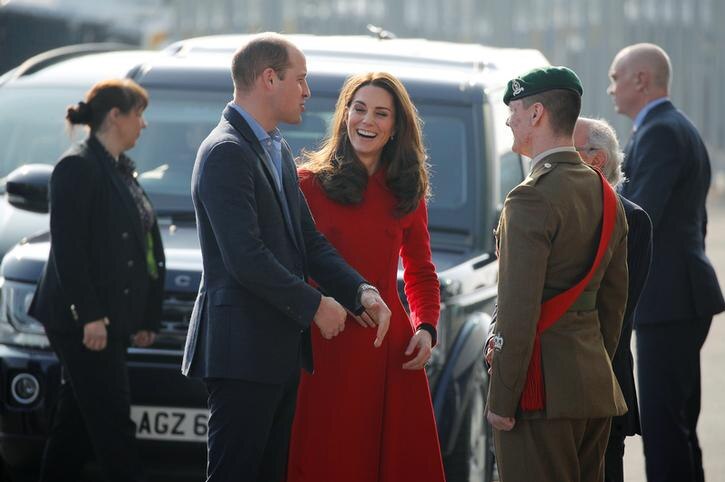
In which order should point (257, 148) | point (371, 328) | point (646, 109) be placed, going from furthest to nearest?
1. point (646, 109)
2. point (371, 328)
3. point (257, 148)

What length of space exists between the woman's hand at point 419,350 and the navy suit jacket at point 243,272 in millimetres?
552

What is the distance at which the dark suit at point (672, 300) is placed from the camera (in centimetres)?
644

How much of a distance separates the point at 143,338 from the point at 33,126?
115 inches

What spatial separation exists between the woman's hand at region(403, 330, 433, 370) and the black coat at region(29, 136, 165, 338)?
1.25 meters

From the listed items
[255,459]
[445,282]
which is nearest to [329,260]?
[255,459]

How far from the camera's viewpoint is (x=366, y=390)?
5047 millimetres

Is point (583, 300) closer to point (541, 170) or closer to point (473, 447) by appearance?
point (541, 170)

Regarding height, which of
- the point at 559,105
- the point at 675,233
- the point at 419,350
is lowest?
the point at 419,350

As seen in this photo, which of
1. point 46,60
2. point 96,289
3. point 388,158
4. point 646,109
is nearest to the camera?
point 388,158

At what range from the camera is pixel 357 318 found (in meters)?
4.84

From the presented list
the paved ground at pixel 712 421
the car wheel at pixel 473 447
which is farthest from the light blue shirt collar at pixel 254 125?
the paved ground at pixel 712 421

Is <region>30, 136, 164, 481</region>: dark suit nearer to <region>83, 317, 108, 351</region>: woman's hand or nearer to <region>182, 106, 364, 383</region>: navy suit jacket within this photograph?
<region>83, 317, 108, 351</region>: woman's hand

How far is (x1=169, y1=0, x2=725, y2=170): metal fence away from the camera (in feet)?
77.7

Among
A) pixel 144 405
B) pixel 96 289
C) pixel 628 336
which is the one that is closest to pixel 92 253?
pixel 96 289
